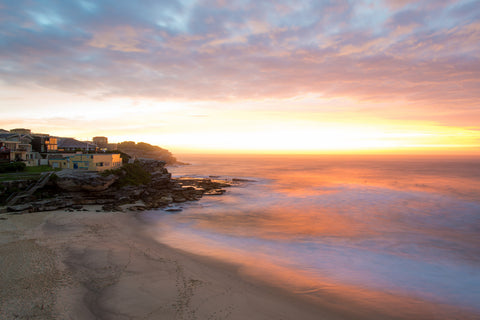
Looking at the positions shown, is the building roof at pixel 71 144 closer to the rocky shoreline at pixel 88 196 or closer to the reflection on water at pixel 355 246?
the rocky shoreline at pixel 88 196

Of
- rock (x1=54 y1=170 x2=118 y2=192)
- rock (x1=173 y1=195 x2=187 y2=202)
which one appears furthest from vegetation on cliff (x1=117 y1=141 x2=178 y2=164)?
rock (x1=54 y1=170 x2=118 y2=192)

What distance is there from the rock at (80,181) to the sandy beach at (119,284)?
11775 mm

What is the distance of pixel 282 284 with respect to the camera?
42.1ft

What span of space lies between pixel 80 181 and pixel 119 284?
22.5 m

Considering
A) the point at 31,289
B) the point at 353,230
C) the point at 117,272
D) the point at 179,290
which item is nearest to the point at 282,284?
the point at 179,290

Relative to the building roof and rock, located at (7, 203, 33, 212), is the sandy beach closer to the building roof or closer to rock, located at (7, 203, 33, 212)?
rock, located at (7, 203, 33, 212)

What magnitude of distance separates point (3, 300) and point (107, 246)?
21.7 ft

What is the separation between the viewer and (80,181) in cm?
2891

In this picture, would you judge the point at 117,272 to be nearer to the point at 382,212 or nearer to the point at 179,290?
the point at 179,290

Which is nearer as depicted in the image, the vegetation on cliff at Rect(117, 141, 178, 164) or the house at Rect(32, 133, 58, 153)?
the house at Rect(32, 133, 58, 153)

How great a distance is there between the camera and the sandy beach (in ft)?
31.1

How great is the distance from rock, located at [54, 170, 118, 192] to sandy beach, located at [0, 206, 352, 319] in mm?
11775

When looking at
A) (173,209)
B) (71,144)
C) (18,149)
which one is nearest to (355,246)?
(173,209)

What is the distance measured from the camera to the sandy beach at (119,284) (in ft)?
31.1
